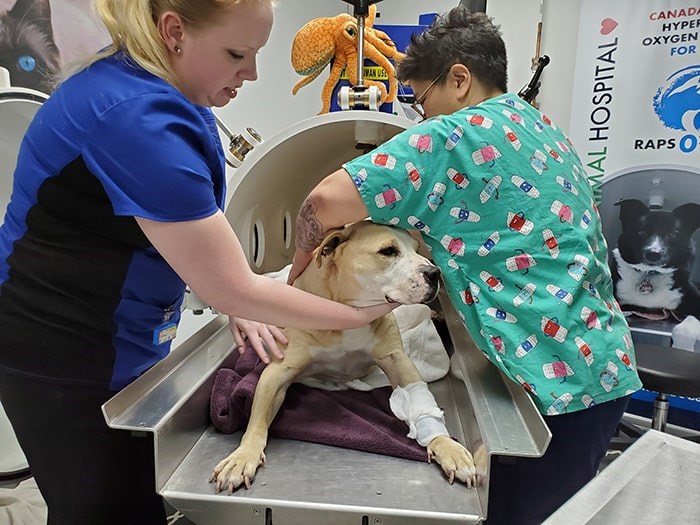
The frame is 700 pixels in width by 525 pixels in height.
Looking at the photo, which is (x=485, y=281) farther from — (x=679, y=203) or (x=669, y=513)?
(x=679, y=203)

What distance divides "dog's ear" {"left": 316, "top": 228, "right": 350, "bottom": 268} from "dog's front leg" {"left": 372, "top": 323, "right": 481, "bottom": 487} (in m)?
0.22

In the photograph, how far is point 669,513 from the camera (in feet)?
2.17

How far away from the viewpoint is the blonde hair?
748 millimetres

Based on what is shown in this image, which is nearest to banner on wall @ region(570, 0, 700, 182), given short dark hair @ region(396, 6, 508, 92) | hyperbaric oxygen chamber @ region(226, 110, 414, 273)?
hyperbaric oxygen chamber @ region(226, 110, 414, 273)

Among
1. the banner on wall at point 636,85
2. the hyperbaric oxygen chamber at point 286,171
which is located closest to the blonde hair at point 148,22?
the hyperbaric oxygen chamber at point 286,171

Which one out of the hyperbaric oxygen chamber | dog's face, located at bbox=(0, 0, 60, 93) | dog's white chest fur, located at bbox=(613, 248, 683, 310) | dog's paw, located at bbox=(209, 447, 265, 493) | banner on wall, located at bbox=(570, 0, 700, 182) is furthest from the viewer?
dog's white chest fur, located at bbox=(613, 248, 683, 310)

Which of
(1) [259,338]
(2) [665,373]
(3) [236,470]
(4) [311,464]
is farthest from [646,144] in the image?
(3) [236,470]

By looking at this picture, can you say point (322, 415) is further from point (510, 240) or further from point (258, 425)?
point (510, 240)

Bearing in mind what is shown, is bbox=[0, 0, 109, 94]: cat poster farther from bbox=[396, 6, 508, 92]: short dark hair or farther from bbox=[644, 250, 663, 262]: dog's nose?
bbox=[644, 250, 663, 262]: dog's nose

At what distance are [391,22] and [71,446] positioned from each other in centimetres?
270

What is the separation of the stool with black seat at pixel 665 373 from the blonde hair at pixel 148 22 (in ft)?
5.84

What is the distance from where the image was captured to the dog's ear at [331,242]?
1.12 metres

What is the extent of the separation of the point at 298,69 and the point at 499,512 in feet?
5.32

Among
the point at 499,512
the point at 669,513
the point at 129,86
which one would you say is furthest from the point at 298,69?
the point at 669,513
